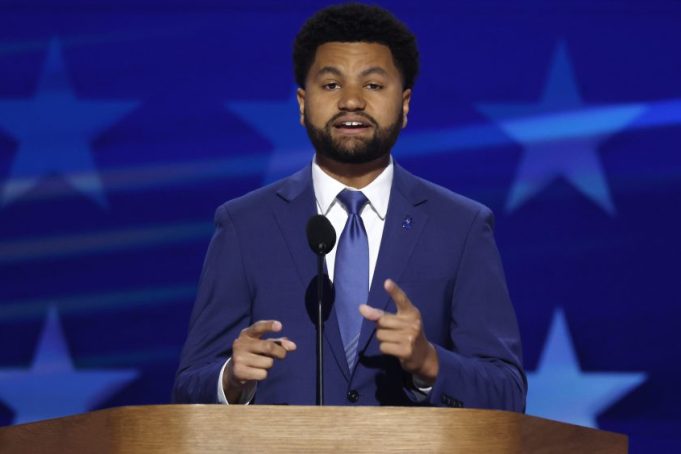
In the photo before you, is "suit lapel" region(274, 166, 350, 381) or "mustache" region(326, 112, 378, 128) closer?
"suit lapel" region(274, 166, 350, 381)

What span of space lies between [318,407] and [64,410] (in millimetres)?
1726

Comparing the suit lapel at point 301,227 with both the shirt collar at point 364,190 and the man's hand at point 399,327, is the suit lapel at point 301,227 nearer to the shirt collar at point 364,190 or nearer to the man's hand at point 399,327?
the shirt collar at point 364,190

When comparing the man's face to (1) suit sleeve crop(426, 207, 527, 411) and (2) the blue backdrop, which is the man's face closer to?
(1) suit sleeve crop(426, 207, 527, 411)

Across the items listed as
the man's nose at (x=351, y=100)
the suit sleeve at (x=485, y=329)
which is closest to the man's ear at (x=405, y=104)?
the man's nose at (x=351, y=100)

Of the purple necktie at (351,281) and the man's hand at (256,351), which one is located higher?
the purple necktie at (351,281)

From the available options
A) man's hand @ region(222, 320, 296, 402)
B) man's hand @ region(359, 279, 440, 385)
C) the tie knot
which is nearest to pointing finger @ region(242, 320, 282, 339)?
man's hand @ region(222, 320, 296, 402)

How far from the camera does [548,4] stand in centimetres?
343

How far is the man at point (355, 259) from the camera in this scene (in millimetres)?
2404

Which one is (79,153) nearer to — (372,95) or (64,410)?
(64,410)

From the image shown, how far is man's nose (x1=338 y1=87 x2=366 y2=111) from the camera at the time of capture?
8.34ft

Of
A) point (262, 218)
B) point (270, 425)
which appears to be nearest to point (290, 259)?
point (262, 218)

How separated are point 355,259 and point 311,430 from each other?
2.51ft

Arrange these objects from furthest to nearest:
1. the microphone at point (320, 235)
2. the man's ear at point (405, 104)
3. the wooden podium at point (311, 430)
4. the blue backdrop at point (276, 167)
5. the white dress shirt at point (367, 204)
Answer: the blue backdrop at point (276, 167)
the man's ear at point (405, 104)
the white dress shirt at point (367, 204)
the microphone at point (320, 235)
the wooden podium at point (311, 430)

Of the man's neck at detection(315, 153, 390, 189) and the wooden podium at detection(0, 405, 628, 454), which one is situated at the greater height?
the man's neck at detection(315, 153, 390, 189)
